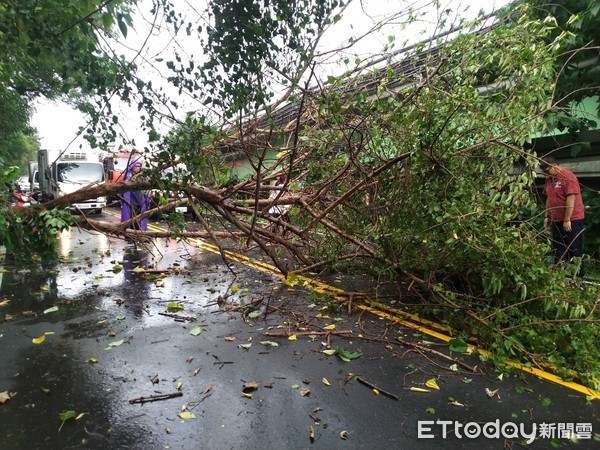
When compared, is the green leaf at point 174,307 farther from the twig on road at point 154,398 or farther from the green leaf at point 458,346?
the green leaf at point 458,346

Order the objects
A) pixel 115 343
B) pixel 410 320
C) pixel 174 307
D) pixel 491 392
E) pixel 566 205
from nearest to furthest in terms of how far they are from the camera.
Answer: pixel 491 392, pixel 115 343, pixel 410 320, pixel 174 307, pixel 566 205

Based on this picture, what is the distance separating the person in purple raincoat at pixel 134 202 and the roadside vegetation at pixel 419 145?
1.32ft

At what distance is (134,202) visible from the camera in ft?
29.0

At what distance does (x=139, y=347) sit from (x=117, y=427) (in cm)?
128

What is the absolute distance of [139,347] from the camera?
3.85 metres

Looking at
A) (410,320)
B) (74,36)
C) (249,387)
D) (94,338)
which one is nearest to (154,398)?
(249,387)

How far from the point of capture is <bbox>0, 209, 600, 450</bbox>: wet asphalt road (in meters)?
2.57

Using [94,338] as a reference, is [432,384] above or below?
below

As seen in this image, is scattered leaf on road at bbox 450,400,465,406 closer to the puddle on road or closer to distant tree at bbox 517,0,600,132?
the puddle on road

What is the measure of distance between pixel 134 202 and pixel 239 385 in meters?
6.75

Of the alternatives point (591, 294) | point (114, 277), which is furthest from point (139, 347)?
point (591, 294)

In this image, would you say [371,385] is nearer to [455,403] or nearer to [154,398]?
[455,403]

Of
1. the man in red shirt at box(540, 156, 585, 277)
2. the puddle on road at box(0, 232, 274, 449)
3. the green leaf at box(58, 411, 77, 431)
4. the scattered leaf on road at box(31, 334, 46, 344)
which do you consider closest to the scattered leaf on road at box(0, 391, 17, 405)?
the puddle on road at box(0, 232, 274, 449)

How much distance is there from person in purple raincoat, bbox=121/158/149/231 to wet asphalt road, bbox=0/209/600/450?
1.72 metres
